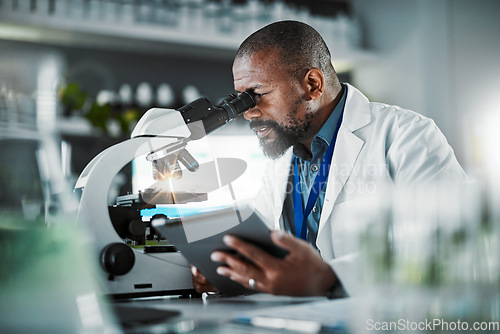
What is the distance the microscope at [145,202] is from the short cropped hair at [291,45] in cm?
57

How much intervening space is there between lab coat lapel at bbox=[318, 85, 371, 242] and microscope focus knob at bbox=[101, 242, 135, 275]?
0.63m

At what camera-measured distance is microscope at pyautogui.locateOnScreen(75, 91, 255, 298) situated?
1.03 meters

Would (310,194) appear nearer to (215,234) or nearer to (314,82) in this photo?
(314,82)

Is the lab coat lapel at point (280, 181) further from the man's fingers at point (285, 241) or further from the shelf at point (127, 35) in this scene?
the shelf at point (127, 35)

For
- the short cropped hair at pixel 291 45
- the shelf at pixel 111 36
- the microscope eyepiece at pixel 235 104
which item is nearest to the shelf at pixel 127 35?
the shelf at pixel 111 36

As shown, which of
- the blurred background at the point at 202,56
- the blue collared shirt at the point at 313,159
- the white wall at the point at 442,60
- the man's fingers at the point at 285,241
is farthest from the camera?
the white wall at the point at 442,60

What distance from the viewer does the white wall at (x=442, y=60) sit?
9.53 ft

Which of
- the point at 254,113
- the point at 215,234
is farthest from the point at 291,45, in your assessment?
the point at 215,234

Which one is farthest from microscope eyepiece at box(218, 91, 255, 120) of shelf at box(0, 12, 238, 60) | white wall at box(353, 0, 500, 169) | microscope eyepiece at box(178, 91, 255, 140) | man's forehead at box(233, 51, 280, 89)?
white wall at box(353, 0, 500, 169)

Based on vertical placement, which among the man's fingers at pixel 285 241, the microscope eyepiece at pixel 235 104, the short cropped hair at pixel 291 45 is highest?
the short cropped hair at pixel 291 45

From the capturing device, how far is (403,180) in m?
1.44

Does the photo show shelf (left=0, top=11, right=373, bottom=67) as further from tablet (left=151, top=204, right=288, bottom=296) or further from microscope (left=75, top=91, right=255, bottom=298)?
tablet (left=151, top=204, right=288, bottom=296)

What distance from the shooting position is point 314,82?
67.1 inches

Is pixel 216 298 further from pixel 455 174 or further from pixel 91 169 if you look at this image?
pixel 455 174
